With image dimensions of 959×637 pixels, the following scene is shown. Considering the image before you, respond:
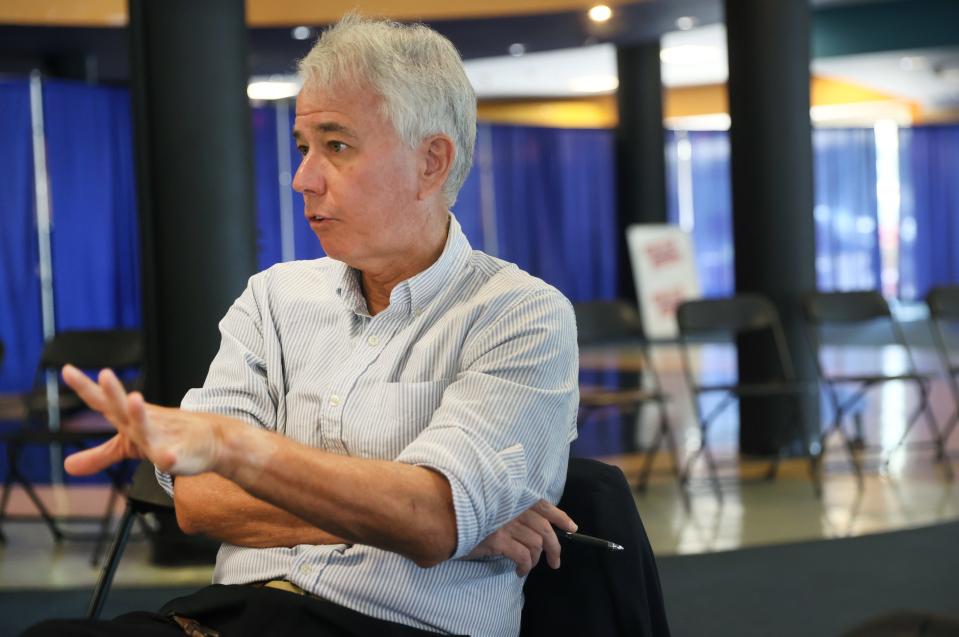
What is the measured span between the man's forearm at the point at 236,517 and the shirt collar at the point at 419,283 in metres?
0.32

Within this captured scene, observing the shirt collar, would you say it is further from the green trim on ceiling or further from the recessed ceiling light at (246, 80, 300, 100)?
the recessed ceiling light at (246, 80, 300, 100)

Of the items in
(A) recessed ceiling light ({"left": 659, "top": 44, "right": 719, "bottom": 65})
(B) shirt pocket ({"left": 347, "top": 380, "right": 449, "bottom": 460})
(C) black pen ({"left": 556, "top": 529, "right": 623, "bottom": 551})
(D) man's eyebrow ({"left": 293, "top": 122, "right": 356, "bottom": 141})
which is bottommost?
(C) black pen ({"left": 556, "top": 529, "right": 623, "bottom": 551})

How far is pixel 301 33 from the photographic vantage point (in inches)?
427

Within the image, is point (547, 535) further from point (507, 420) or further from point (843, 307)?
point (843, 307)

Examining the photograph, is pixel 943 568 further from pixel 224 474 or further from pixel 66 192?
pixel 66 192

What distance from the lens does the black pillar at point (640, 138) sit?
13648 mm

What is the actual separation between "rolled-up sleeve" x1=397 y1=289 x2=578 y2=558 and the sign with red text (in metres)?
11.3

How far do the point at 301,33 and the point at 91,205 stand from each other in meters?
2.32

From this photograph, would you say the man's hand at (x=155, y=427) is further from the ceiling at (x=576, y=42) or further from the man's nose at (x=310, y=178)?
the ceiling at (x=576, y=42)

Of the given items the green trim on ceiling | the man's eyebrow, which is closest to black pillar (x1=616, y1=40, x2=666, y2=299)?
the green trim on ceiling

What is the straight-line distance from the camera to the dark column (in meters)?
4.43

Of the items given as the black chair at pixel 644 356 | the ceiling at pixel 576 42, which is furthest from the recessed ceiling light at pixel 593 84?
the black chair at pixel 644 356

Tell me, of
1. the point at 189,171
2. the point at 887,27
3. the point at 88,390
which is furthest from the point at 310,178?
the point at 887,27

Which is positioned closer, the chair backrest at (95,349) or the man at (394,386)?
the man at (394,386)
